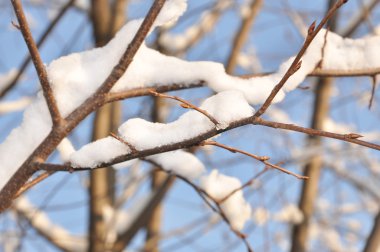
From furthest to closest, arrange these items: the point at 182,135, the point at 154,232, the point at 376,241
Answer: the point at 154,232, the point at 376,241, the point at 182,135

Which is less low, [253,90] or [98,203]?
[98,203]

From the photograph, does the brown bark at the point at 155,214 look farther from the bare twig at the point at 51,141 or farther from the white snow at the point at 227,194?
the bare twig at the point at 51,141

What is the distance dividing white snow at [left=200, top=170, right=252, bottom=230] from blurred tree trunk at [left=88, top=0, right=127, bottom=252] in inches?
36.8

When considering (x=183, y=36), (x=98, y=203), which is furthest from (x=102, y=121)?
(x=183, y=36)

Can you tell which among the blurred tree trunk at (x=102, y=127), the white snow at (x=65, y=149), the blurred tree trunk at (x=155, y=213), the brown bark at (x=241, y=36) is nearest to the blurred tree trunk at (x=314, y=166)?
the brown bark at (x=241, y=36)

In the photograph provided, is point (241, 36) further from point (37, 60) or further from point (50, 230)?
point (37, 60)

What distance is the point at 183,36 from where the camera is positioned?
2.61 meters

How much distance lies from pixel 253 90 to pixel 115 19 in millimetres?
1349

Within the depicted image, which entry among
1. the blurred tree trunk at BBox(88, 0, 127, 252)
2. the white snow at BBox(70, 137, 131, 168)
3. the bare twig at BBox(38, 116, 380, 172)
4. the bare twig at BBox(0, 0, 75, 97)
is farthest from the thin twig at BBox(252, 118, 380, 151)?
the blurred tree trunk at BBox(88, 0, 127, 252)

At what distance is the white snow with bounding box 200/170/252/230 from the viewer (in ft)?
2.86

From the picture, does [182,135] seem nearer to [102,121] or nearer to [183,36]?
[102,121]

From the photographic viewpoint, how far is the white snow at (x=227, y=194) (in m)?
0.87

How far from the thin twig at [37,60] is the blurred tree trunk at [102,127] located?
3.84 ft

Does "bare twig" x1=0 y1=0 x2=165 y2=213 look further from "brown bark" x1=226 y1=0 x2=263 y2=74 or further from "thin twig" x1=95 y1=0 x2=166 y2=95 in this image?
"brown bark" x1=226 y1=0 x2=263 y2=74
